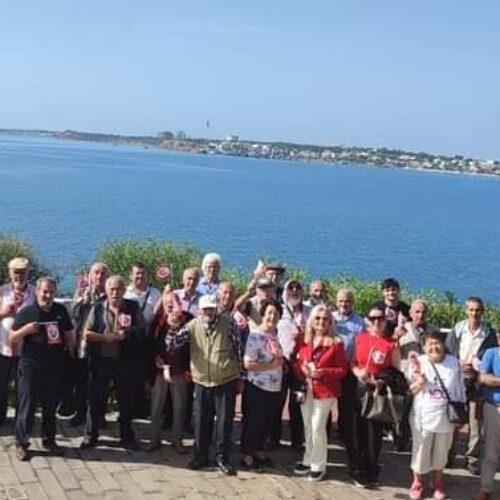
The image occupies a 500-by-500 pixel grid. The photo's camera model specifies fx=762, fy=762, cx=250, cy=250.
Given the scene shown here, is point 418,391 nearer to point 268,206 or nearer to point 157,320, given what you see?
point 157,320

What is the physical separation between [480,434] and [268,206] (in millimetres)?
70859

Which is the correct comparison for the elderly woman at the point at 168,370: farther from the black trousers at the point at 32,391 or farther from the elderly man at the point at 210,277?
the black trousers at the point at 32,391

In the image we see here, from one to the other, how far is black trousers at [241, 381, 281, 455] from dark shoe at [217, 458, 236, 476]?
0.24 meters

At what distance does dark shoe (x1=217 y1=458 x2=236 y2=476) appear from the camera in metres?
6.81

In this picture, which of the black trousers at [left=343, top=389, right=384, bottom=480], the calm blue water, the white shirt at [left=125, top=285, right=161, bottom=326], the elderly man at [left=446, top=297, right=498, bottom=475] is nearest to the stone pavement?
the black trousers at [left=343, top=389, right=384, bottom=480]

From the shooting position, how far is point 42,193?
69438 millimetres

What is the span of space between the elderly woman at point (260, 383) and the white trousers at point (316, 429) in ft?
1.17

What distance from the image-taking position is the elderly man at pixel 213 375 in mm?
6855

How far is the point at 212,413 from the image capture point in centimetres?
697

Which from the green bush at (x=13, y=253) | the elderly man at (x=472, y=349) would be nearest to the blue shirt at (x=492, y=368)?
the elderly man at (x=472, y=349)

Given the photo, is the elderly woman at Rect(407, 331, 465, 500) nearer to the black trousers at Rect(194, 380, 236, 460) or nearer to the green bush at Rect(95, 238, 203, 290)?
the black trousers at Rect(194, 380, 236, 460)

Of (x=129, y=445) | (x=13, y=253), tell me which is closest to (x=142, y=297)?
(x=129, y=445)

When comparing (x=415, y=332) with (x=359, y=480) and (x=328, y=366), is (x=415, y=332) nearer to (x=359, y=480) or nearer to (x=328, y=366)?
(x=328, y=366)

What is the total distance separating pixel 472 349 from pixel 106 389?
3.52m
